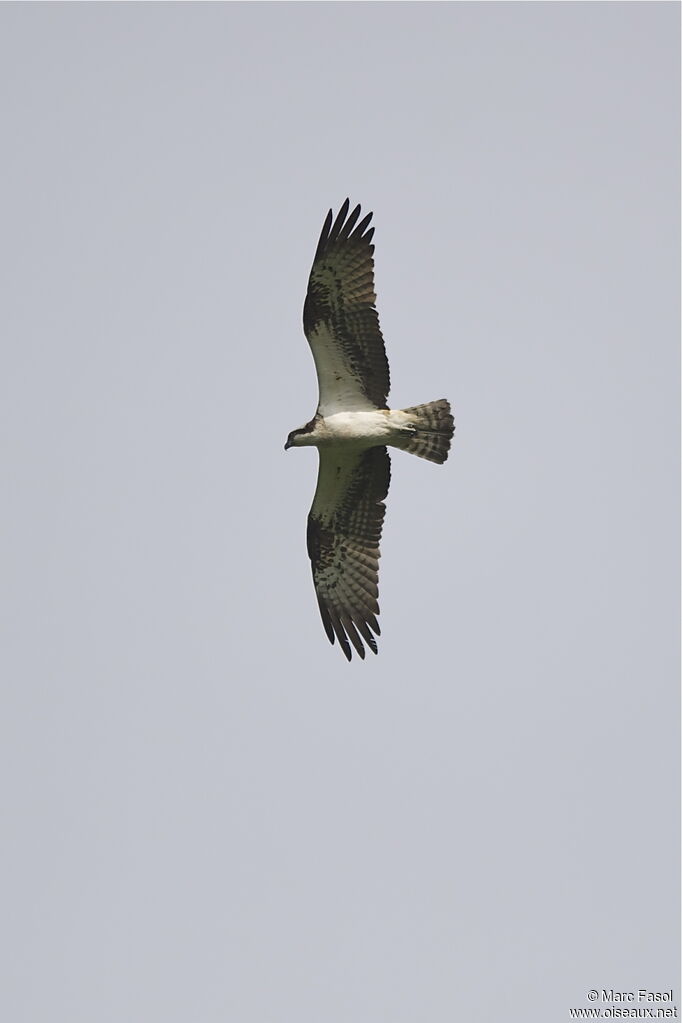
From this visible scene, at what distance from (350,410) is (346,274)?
1.28 metres

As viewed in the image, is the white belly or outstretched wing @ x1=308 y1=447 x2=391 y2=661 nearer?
the white belly

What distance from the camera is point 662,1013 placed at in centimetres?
2203

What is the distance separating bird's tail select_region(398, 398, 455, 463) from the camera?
2234 cm

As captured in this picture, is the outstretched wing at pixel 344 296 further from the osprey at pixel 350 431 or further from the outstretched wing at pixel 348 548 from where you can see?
the outstretched wing at pixel 348 548

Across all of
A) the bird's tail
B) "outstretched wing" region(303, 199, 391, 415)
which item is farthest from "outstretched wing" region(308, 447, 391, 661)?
"outstretched wing" region(303, 199, 391, 415)

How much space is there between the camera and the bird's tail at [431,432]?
880 inches

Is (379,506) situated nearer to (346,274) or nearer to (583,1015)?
(346,274)

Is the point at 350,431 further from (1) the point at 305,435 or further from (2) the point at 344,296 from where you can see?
(2) the point at 344,296

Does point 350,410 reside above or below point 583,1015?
above

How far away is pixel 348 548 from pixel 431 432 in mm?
1545

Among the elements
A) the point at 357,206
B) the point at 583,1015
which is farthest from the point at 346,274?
the point at 583,1015

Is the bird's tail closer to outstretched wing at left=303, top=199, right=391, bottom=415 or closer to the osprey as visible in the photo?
the osprey

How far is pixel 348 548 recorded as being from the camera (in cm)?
2316

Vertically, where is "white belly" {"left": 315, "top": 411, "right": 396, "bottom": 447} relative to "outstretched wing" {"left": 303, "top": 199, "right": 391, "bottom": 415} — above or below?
below
